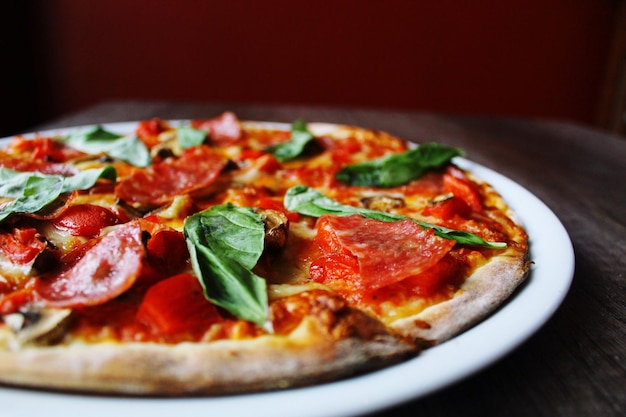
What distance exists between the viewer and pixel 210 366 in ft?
3.80

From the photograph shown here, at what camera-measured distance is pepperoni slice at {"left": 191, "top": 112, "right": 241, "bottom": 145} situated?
285cm

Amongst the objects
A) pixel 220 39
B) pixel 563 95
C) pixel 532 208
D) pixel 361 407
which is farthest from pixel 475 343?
pixel 563 95

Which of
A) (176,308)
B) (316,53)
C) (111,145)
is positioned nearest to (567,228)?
(176,308)

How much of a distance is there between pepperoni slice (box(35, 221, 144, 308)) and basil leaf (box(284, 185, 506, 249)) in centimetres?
59

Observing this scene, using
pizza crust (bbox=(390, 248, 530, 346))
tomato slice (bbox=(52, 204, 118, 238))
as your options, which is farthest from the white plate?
tomato slice (bbox=(52, 204, 118, 238))

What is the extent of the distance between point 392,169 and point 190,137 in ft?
3.09

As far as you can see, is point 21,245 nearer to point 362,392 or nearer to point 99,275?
point 99,275

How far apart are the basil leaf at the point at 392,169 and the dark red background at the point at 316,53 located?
399cm

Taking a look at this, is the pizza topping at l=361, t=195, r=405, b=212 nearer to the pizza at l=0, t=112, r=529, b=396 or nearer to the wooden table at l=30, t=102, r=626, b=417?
the pizza at l=0, t=112, r=529, b=396

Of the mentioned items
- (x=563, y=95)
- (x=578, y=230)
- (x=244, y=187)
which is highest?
(x=244, y=187)

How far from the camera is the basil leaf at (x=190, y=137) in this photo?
266 cm

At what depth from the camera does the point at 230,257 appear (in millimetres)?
1489

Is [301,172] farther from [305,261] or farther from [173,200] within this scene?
[305,261]

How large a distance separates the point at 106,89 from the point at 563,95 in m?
4.79
